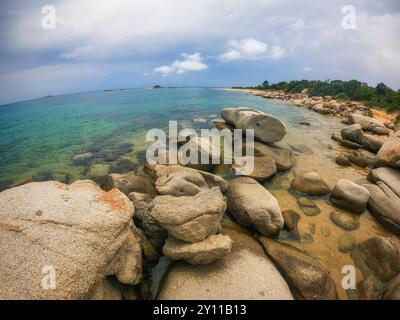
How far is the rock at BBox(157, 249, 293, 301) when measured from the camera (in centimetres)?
450

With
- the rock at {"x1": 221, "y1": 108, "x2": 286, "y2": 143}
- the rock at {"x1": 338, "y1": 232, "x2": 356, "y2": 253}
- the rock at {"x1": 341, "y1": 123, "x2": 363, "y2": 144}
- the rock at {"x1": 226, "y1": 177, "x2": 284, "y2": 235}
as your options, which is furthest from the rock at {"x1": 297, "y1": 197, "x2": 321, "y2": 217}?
the rock at {"x1": 341, "y1": 123, "x2": 363, "y2": 144}

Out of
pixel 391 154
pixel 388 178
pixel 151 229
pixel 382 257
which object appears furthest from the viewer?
pixel 391 154

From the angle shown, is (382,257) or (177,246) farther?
(382,257)

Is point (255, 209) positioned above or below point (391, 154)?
below

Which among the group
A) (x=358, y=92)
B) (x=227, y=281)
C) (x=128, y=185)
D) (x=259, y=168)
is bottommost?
(x=227, y=281)

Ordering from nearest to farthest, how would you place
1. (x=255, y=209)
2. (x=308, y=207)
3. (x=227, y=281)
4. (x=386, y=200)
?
(x=227, y=281), (x=255, y=209), (x=386, y=200), (x=308, y=207)

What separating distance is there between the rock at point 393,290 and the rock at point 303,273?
A: 96cm

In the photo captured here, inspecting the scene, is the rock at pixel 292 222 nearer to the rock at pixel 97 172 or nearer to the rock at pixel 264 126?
the rock at pixel 264 126

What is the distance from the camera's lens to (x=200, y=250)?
483cm

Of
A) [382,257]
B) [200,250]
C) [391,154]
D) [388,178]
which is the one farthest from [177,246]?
[391,154]

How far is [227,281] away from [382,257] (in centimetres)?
401

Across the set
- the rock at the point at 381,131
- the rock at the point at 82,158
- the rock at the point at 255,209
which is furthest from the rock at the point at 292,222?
Answer: the rock at the point at 381,131

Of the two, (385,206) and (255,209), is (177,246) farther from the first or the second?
(385,206)

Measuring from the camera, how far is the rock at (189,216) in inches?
197
